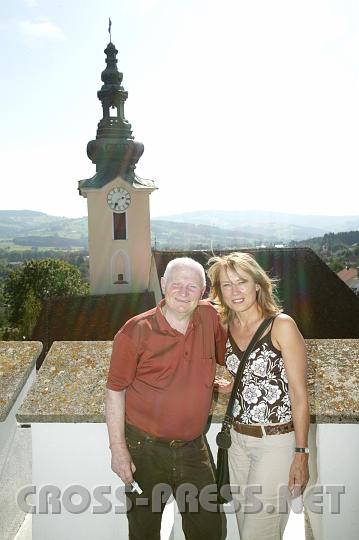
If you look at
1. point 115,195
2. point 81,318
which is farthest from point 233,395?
point 115,195

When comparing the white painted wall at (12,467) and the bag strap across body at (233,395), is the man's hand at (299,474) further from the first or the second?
the white painted wall at (12,467)

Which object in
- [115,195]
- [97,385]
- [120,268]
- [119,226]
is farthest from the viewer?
[120,268]

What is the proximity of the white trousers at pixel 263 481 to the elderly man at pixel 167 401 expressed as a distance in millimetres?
146

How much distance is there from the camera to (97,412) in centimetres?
245

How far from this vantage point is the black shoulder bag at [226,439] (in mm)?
2377

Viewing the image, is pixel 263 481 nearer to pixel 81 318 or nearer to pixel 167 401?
pixel 167 401

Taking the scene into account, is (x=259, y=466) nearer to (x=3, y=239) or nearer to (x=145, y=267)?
(x=145, y=267)

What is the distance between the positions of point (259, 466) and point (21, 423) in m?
1.04

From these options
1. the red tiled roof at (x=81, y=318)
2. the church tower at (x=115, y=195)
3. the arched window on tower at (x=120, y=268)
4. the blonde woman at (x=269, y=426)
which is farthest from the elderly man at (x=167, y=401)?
the arched window on tower at (x=120, y=268)

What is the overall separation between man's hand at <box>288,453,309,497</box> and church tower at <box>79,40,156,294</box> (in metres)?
26.5

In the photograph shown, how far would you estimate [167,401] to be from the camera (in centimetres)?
237

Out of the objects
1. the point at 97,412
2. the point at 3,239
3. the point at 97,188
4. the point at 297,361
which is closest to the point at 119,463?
the point at 97,412

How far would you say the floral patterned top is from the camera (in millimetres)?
2365

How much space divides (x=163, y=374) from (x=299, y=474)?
2.26ft
